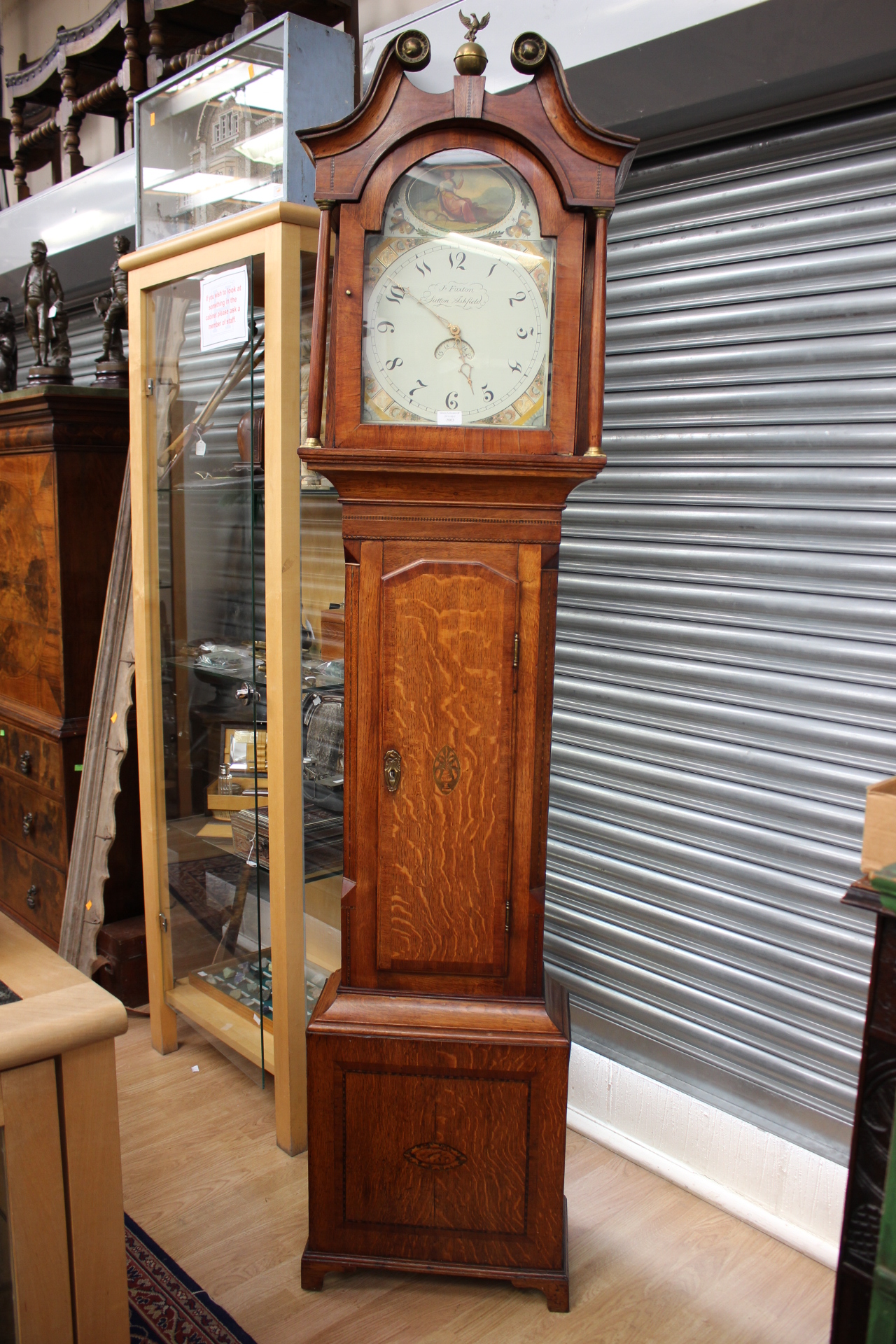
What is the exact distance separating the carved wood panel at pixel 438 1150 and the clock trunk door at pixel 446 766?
0.75 feet

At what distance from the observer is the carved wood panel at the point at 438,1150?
5.91 feet

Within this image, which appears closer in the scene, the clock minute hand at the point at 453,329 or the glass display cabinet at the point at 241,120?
the clock minute hand at the point at 453,329

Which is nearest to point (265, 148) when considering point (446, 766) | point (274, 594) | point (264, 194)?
point (264, 194)

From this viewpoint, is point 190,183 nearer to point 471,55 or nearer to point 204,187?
point 204,187

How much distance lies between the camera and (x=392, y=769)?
1.76m

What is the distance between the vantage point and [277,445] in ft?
6.86

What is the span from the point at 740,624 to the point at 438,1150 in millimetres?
1235

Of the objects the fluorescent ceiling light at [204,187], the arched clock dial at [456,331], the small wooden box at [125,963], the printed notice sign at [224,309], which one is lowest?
the small wooden box at [125,963]

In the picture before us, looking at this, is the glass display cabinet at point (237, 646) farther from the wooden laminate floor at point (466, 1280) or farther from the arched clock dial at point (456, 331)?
the arched clock dial at point (456, 331)

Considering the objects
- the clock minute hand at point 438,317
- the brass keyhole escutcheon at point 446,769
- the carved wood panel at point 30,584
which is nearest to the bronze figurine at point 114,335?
the carved wood panel at point 30,584

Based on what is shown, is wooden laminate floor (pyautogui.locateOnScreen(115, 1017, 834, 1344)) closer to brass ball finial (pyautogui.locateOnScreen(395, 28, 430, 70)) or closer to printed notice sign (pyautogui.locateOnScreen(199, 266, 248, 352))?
printed notice sign (pyautogui.locateOnScreen(199, 266, 248, 352))

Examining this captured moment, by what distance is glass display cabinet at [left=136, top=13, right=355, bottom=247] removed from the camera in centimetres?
204

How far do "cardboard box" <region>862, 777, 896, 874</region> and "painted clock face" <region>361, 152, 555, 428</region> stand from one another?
0.80 meters

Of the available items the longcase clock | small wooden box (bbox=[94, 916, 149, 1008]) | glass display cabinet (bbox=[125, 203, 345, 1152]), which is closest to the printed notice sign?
glass display cabinet (bbox=[125, 203, 345, 1152])
